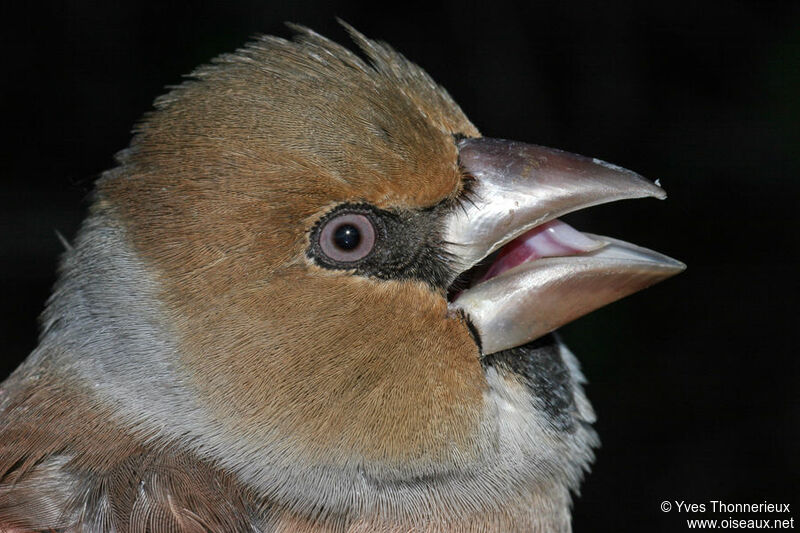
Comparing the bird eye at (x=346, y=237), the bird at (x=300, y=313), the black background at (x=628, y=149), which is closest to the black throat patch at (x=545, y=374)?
the bird at (x=300, y=313)

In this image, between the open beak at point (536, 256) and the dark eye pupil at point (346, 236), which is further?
the open beak at point (536, 256)

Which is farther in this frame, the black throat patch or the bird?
the black throat patch

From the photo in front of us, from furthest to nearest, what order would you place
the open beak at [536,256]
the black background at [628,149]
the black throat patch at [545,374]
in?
1. the black background at [628,149]
2. the black throat patch at [545,374]
3. the open beak at [536,256]

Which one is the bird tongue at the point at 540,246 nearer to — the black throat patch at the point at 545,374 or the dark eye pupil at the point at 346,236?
the black throat patch at the point at 545,374

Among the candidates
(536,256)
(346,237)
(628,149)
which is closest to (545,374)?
(536,256)

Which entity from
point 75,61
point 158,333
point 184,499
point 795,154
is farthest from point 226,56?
point 795,154

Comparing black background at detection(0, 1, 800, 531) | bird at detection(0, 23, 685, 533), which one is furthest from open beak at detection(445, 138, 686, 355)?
black background at detection(0, 1, 800, 531)

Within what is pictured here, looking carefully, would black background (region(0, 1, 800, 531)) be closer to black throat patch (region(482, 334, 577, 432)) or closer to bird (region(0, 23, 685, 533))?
black throat patch (region(482, 334, 577, 432))

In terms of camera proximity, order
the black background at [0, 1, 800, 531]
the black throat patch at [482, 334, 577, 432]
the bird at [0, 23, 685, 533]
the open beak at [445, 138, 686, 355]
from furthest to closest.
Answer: the black background at [0, 1, 800, 531] → the black throat patch at [482, 334, 577, 432] → the open beak at [445, 138, 686, 355] → the bird at [0, 23, 685, 533]
